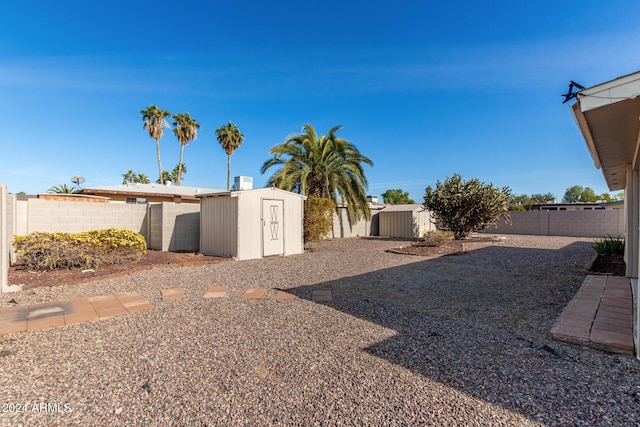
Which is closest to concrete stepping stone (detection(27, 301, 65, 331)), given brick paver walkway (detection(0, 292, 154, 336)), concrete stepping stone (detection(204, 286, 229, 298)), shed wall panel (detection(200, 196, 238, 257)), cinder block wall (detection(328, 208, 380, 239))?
brick paver walkway (detection(0, 292, 154, 336))

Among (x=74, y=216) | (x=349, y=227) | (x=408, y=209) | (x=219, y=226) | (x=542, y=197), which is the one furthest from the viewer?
(x=542, y=197)

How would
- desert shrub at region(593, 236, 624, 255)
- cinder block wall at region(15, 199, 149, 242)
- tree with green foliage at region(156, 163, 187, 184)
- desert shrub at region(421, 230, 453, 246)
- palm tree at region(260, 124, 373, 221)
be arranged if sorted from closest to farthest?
cinder block wall at region(15, 199, 149, 242) → desert shrub at region(593, 236, 624, 255) → desert shrub at region(421, 230, 453, 246) → palm tree at region(260, 124, 373, 221) → tree with green foliage at region(156, 163, 187, 184)

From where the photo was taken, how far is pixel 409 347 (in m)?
3.05

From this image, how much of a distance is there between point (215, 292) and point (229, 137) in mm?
23679

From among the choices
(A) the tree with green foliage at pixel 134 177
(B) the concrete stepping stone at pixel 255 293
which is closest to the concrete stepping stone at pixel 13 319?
(B) the concrete stepping stone at pixel 255 293

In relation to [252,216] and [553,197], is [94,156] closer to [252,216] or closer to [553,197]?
[252,216]

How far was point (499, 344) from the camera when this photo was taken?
3.12 meters

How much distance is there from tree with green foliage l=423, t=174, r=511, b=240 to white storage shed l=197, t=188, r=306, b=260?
7.90 m

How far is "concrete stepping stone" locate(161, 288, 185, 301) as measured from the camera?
507 cm

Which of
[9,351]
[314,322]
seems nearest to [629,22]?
[314,322]

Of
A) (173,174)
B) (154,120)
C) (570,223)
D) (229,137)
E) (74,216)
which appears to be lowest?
(570,223)

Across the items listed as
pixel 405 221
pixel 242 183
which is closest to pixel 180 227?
pixel 242 183

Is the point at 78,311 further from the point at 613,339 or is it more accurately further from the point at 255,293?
the point at 613,339

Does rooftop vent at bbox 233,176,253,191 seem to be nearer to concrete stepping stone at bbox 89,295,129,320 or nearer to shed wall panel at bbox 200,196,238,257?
shed wall panel at bbox 200,196,238,257
